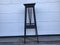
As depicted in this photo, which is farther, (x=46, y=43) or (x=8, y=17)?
(x=8, y=17)

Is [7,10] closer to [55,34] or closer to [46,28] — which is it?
[46,28]

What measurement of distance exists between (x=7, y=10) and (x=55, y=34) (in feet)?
6.20

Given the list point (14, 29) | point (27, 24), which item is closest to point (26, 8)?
point (27, 24)

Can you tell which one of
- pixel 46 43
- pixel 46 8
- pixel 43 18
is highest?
pixel 46 8

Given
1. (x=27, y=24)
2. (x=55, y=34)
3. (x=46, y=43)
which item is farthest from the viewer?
(x=55, y=34)

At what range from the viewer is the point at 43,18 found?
558 cm

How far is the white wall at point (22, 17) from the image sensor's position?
5.56 m

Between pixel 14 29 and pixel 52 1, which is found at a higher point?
pixel 52 1

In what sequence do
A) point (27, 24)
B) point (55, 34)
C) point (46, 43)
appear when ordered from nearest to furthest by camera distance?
point (46, 43), point (27, 24), point (55, 34)

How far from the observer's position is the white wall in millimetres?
5559

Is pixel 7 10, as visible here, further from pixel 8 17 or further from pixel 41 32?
pixel 41 32

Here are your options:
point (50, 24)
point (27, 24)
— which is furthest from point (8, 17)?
point (50, 24)

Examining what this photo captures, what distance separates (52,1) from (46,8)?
0.32 meters

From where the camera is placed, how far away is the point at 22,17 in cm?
558
